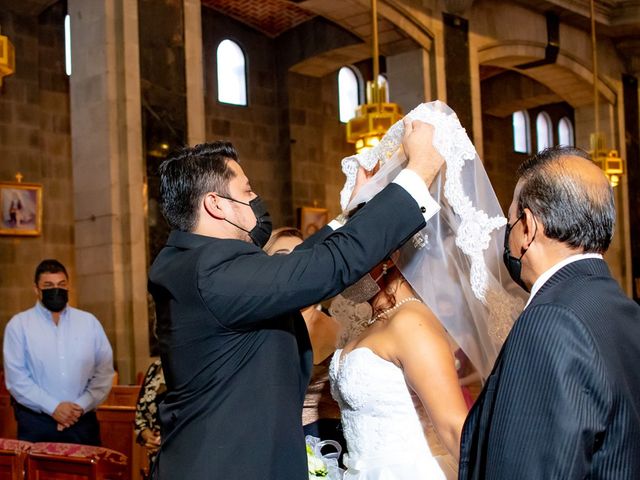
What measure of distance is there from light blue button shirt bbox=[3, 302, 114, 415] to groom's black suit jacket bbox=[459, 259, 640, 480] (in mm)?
4555

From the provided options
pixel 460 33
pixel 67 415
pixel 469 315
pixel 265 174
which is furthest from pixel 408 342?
pixel 265 174

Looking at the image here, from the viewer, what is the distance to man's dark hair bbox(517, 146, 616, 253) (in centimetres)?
170

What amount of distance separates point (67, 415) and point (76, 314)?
787mm

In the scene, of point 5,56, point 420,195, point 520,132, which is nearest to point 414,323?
point 420,195

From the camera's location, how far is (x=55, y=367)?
5750mm

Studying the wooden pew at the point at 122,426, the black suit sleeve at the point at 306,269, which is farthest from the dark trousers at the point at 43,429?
the black suit sleeve at the point at 306,269

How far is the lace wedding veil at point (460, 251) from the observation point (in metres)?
2.56

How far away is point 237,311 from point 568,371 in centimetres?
87

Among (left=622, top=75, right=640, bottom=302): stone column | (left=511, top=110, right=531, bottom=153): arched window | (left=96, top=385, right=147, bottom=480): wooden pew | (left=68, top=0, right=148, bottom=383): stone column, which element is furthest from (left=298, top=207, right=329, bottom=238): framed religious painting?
(left=96, top=385, right=147, bottom=480): wooden pew

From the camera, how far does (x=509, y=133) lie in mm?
19578

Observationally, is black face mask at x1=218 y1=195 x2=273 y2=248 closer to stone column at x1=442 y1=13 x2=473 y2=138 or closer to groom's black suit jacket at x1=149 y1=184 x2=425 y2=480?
groom's black suit jacket at x1=149 y1=184 x2=425 y2=480

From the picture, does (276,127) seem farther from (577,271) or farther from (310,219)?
(577,271)

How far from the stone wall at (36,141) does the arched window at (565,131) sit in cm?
1274

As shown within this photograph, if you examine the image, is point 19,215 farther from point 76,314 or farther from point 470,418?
point 470,418
